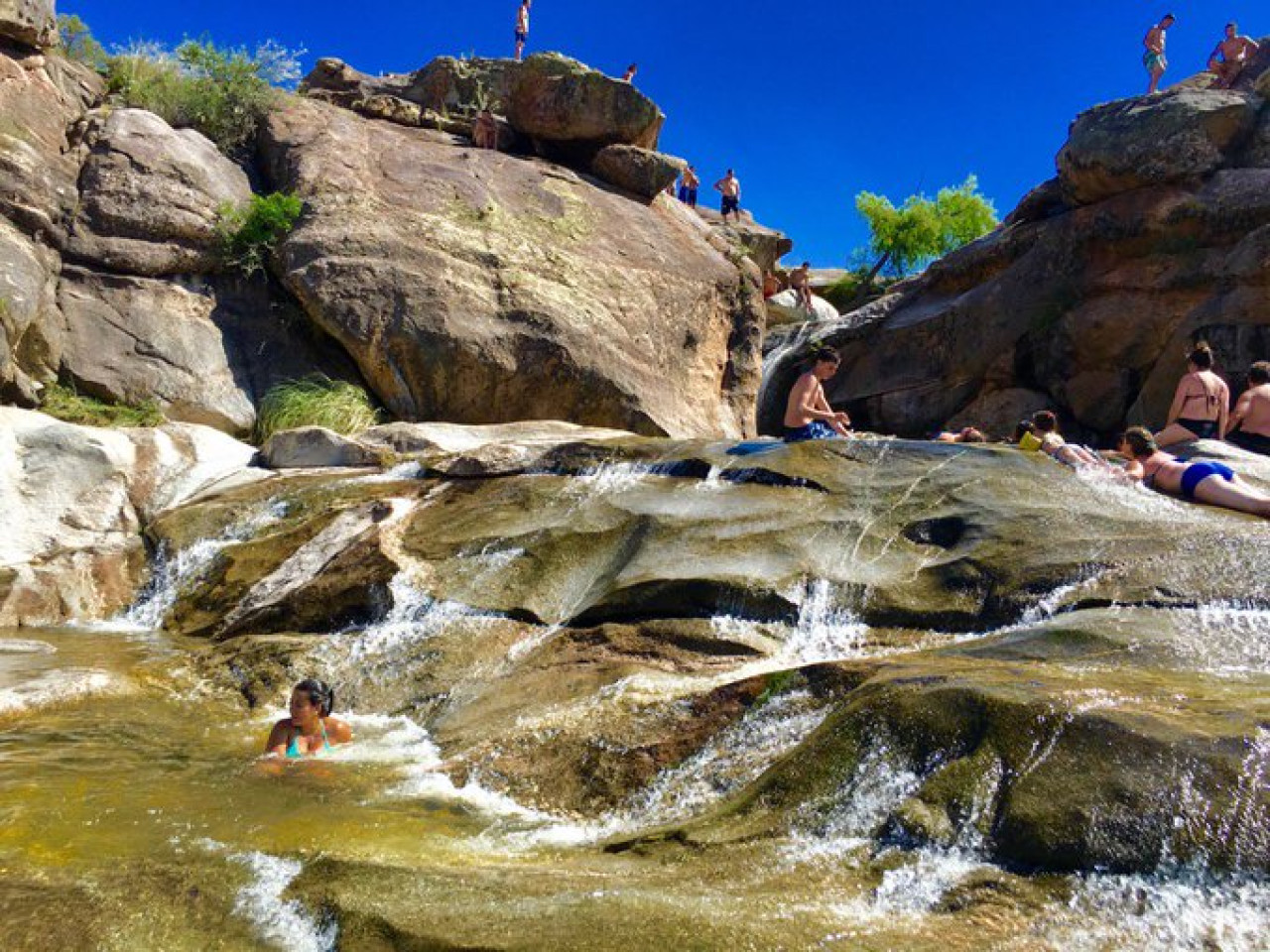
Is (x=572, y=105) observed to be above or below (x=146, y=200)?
above

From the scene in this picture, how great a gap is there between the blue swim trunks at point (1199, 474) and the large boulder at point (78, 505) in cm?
875

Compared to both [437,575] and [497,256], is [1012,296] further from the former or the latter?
[437,575]

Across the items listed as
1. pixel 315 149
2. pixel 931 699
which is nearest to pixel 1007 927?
pixel 931 699

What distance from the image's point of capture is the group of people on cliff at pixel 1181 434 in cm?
747

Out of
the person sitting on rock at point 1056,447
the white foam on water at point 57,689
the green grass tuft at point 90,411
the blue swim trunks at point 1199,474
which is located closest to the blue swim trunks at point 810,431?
the person sitting on rock at point 1056,447

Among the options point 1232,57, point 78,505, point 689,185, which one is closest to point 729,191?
point 689,185

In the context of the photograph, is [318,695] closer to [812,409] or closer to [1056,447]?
[812,409]

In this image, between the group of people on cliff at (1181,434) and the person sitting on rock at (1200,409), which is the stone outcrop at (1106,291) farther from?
the person sitting on rock at (1200,409)

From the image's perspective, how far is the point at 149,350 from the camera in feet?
40.5

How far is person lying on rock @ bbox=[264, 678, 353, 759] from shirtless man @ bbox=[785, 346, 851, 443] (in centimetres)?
596

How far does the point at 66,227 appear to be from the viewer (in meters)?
12.8

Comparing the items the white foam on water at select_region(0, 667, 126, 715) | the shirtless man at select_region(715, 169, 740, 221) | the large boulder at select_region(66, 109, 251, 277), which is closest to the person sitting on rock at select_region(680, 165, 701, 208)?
the shirtless man at select_region(715, 169, 740, 221)

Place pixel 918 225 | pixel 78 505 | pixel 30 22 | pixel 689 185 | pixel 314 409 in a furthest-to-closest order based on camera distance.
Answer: pixel 918 225
pixel 689 185
pixel 30 22
pixel 314 409
pixel 78 505

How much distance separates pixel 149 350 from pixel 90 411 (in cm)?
122
